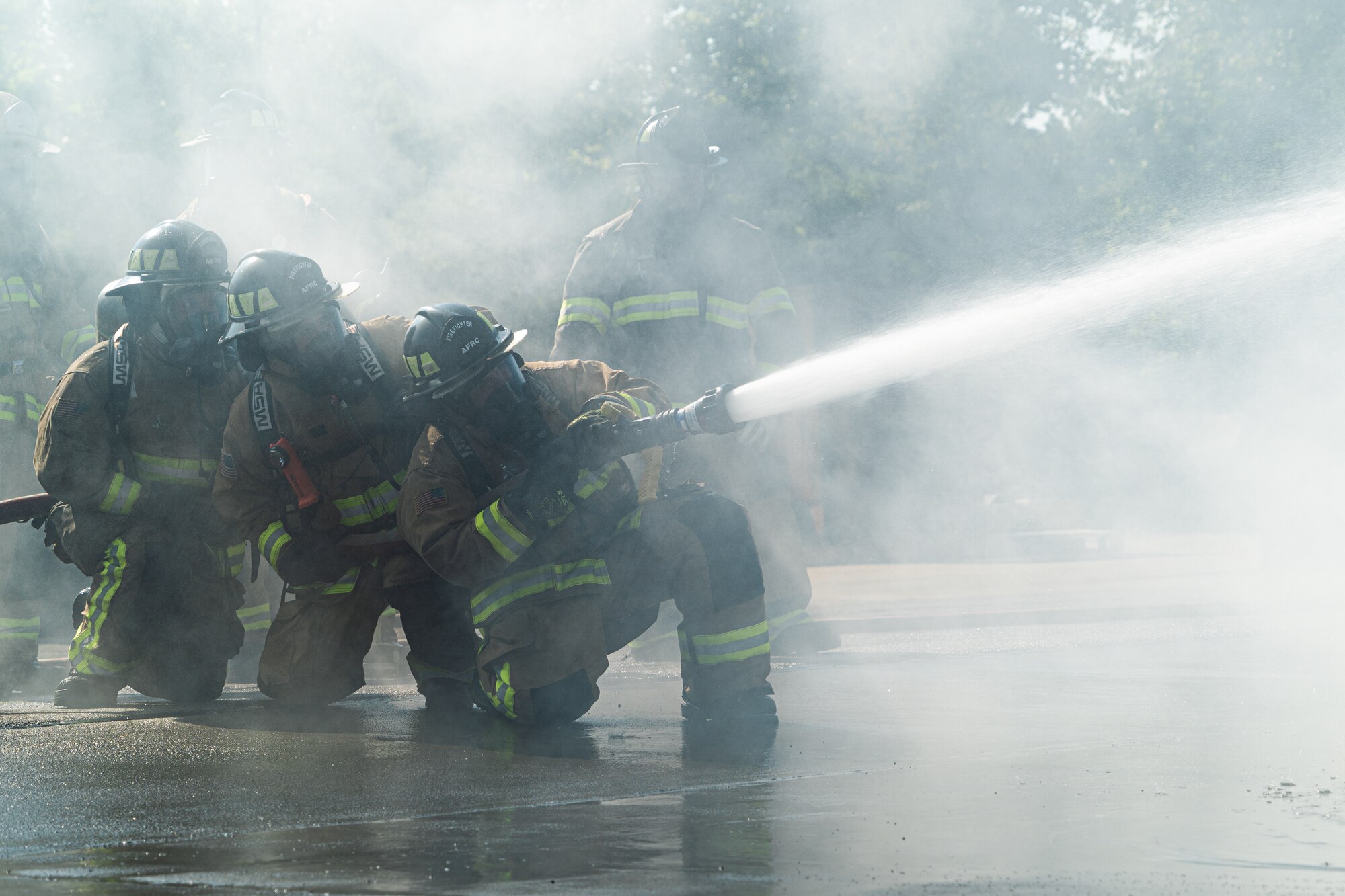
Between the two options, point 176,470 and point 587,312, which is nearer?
point 176,470

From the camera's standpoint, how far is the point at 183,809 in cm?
311

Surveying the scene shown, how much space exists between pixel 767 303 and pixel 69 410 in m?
2.55

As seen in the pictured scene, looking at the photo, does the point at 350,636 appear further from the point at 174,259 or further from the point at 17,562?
the point at 17,562

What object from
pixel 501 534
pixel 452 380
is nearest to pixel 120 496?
pixel 452 380

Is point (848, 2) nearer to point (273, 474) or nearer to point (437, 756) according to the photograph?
point (273, 474)

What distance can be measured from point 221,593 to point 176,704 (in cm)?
43

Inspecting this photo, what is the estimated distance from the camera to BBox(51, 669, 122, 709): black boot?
16.6ft

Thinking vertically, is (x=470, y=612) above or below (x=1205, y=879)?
above

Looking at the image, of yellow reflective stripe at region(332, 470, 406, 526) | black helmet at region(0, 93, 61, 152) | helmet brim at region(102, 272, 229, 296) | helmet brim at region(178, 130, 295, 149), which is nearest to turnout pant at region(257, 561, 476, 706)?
yellow reflective stripe at region(332, 470, 406, 526)

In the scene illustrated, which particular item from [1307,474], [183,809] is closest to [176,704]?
[183,809]

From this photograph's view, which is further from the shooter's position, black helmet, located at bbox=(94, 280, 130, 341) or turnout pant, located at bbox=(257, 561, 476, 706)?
black helmet, located at bbox=(94, 280, 130, 341)

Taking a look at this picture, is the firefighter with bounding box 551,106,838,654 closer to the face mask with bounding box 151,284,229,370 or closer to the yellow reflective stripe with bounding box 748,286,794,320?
the yellow reflective stripe with bounding box 748,286,794,320

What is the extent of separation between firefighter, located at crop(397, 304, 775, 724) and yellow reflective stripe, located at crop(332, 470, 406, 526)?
402 mm

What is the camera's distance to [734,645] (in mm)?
4227
